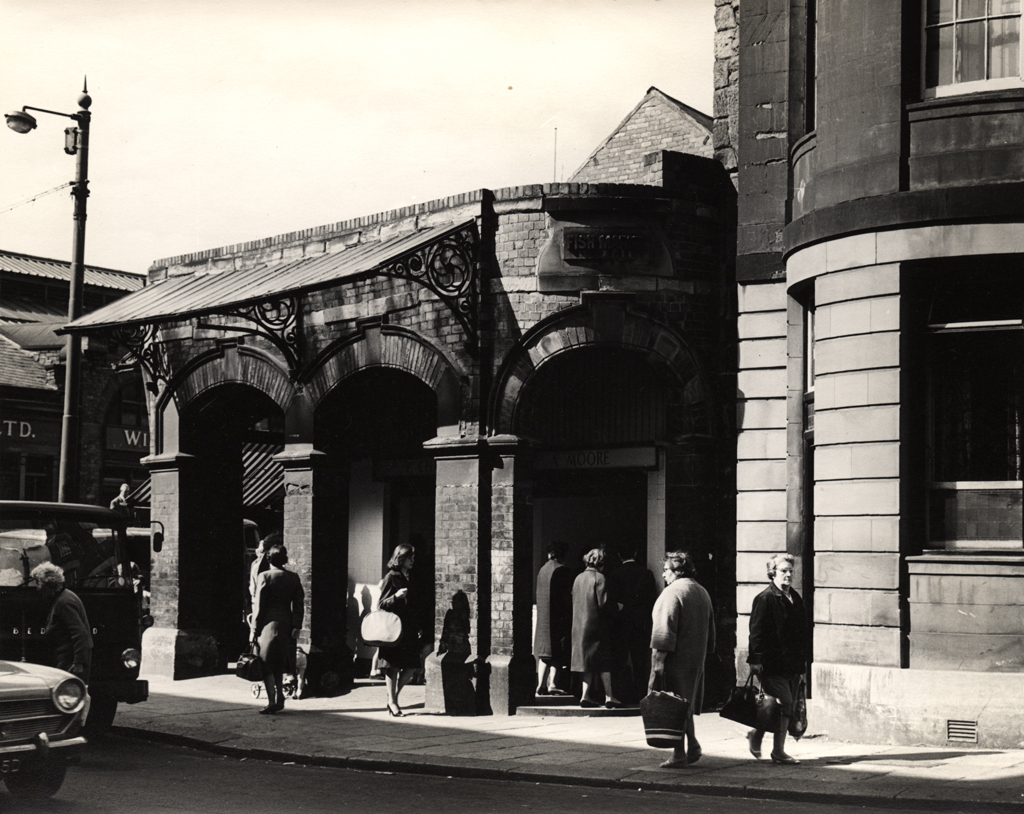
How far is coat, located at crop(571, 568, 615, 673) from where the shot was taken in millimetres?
15000

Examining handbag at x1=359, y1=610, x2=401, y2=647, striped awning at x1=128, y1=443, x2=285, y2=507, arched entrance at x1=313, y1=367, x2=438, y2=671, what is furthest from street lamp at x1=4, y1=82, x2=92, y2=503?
striped awning at x1=128, y1=443, x2=285, y2=507

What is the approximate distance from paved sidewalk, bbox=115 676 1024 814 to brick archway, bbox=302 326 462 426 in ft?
11.5

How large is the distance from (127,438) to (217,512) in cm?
2274

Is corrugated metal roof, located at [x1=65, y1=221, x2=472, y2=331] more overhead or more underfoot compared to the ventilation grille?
more overhead

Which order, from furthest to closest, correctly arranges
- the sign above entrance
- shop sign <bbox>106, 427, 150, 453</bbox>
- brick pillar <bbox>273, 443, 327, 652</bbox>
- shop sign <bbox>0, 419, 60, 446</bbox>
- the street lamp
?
shop sign <bbox>106, 427, 150, 453</bbox>
shop sign <bbox>0, 419, 60, 446</bbox>
the street lamp
brick pillar <bbox>273, 443, 327, 652</bbox>
the sign above entrance

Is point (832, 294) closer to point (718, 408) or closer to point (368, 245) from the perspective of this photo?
point (718, 408)

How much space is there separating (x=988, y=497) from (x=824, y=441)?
152cm

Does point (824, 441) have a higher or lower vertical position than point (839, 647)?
higher

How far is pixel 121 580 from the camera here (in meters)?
13.4

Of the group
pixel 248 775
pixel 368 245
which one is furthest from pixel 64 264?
pixel 248 775

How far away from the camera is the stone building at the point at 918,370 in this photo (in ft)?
40.3

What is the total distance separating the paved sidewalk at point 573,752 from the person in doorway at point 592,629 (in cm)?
46

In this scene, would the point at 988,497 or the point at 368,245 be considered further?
the point at 368,245

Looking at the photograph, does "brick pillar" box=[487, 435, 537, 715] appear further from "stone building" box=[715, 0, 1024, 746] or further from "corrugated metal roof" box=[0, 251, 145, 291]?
"corrugated metal roof" box=[0, 251, 145, 291]
